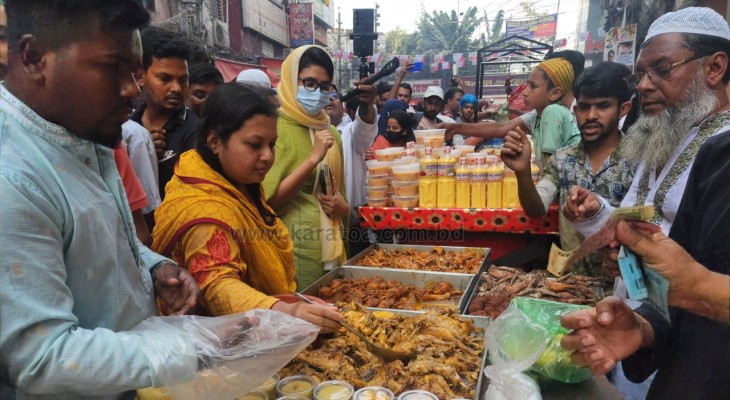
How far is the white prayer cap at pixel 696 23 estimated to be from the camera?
1.87 m

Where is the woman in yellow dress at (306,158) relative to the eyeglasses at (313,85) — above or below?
below

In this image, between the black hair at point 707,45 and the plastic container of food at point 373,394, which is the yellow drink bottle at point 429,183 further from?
the plastic container of food at point 373,394

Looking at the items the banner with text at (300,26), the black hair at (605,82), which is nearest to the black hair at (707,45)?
the black hair at (605,82)

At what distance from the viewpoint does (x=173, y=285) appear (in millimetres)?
1409

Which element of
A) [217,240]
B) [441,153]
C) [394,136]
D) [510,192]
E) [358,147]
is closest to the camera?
[217,240]

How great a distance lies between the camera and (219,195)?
1.80 metres

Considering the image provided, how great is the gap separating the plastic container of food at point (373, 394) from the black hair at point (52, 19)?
134cm

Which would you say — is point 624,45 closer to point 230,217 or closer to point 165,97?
point 165,97

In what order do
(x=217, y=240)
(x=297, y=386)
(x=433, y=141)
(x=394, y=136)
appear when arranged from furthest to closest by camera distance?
(x=394, y=136) → (x=433, y=141) → (x=217, y=240) → (x=297, y=386)

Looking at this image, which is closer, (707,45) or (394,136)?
(707,45)

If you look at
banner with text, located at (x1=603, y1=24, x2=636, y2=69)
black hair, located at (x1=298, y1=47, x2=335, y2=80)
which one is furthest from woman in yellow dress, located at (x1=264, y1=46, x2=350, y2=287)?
banner with text, located at (x1=603, y1=24, x2=636, y2=69)

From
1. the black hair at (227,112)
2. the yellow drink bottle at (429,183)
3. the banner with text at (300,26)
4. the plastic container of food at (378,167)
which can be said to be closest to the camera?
the black hair at (227,112)

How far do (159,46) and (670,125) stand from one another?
9.47 feet

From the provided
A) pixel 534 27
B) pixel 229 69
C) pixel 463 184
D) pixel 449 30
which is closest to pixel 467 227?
pixel 463 184
